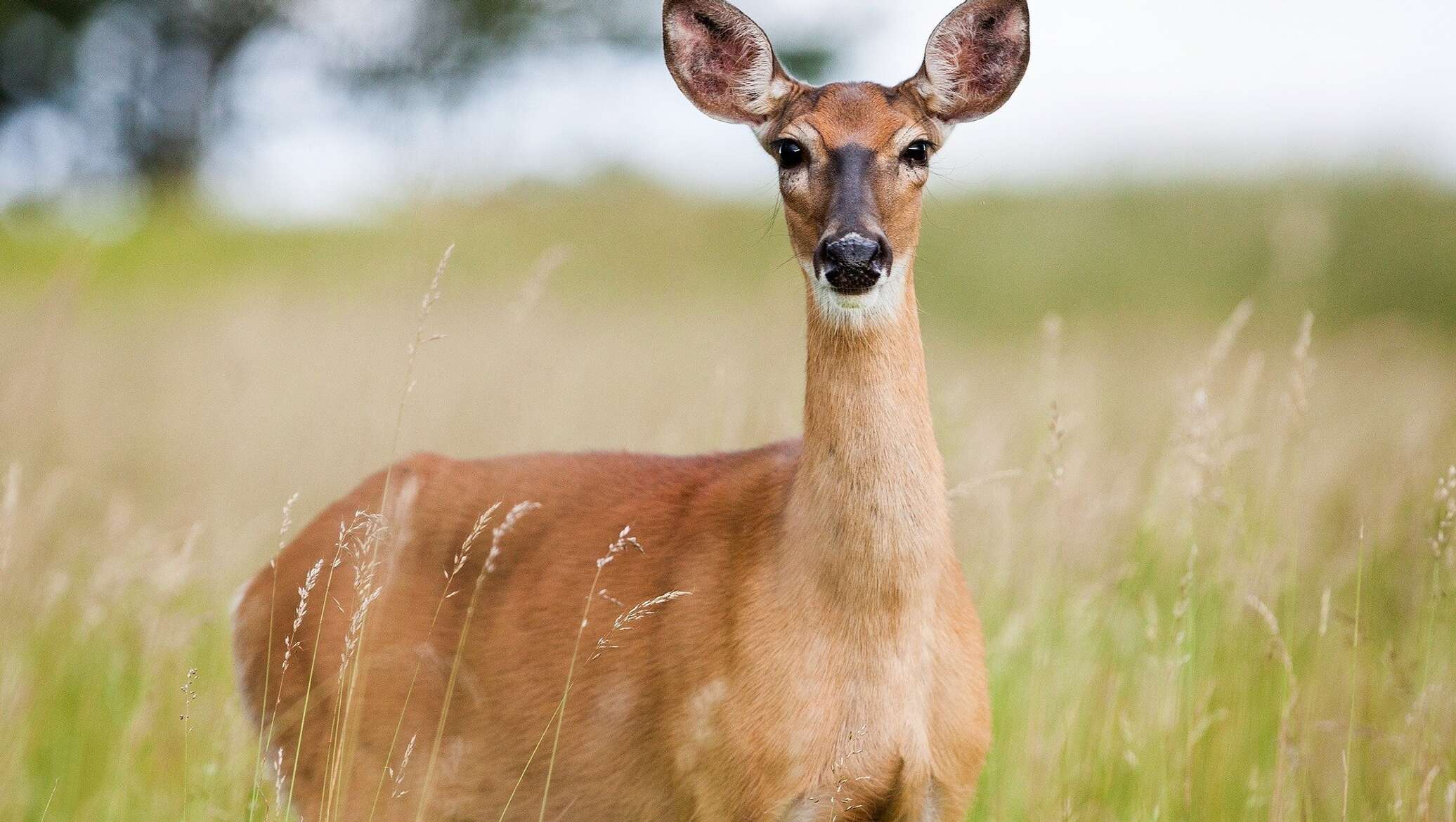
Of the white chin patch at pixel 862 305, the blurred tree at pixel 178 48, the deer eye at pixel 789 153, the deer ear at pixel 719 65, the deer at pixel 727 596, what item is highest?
the blurred tree at pixel 178 48

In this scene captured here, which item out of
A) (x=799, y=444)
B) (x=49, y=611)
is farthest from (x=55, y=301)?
(x=799, y=444)

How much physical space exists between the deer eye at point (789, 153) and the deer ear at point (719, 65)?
24cm

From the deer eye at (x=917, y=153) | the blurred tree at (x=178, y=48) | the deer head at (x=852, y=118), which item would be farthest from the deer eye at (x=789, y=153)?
the blurred tree at (x=178, y=48)

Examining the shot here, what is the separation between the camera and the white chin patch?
2943 millimetres

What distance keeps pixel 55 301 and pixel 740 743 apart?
269 centimetres

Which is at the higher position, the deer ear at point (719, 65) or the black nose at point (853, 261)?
the deer ear at point (719, 65)

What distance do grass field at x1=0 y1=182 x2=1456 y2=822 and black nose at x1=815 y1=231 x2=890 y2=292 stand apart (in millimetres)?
339

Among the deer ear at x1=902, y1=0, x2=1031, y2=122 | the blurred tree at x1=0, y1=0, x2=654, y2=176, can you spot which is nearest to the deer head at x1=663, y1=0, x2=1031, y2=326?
the deer ear at x1=902, y1=0, x2=1031, y2=122

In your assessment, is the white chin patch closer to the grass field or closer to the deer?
the deer

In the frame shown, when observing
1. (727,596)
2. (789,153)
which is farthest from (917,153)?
(727,596)

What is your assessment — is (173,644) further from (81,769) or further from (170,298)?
(170,298)

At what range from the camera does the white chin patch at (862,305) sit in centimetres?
294

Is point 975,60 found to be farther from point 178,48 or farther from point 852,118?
point 178,48

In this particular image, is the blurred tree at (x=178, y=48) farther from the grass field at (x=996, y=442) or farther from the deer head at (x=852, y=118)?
the deer head at (x=852, y=118)
